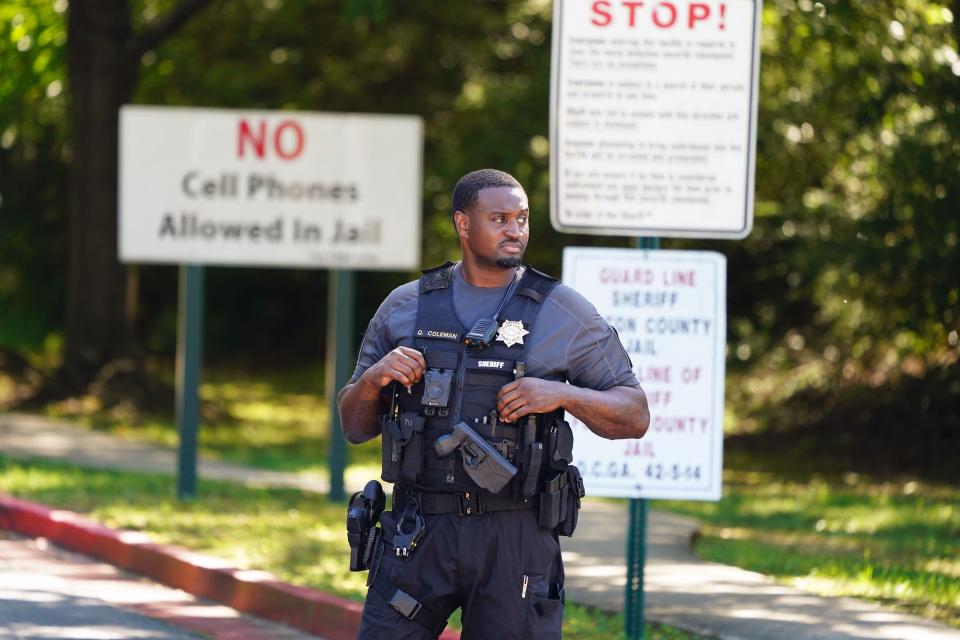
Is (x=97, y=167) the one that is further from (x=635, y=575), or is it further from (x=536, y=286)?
(x=536, y=286)

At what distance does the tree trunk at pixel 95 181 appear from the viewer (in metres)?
17.1

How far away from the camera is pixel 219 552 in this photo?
28.6ft

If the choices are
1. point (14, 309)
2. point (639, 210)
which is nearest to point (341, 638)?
point (639, 210)

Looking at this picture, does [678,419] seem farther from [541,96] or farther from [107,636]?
[541,96]

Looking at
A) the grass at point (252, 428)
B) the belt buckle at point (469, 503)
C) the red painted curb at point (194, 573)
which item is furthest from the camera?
the grass at point (252, 428)

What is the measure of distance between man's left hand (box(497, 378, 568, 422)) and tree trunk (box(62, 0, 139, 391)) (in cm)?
1390

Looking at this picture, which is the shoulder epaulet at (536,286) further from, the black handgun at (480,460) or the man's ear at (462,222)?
the black handgun at (480,460)

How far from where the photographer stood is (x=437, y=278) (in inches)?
170

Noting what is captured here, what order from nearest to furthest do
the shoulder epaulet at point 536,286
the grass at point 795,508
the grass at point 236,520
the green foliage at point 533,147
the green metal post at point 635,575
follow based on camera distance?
the shoulder epaulet at point 536,286 < the green metal post at point 635,575 < the grass at point 236,520 < the grass at point 795,508 < the green foliage at point 533,147

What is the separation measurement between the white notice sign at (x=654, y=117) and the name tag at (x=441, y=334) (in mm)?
2509

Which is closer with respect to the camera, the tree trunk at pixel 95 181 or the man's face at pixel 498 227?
the man's face at pixel 498 227

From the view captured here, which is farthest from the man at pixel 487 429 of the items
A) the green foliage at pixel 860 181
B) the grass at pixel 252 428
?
the grass at pixel 252 428

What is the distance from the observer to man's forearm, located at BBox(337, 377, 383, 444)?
4199 mm

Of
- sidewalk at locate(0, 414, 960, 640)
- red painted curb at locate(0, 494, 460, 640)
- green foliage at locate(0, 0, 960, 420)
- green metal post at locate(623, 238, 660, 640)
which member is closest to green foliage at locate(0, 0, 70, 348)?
green foliage at locate(0, 0, 960, 420)
